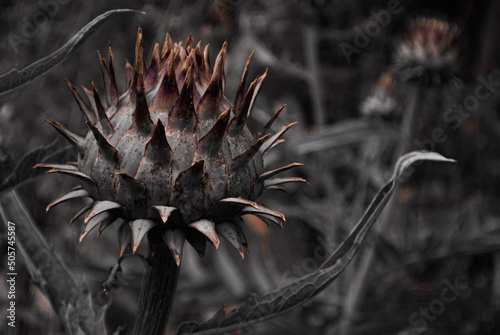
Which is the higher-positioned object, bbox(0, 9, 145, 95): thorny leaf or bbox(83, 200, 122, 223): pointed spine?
bbox(0, 9, 145, 95): thorny leaf

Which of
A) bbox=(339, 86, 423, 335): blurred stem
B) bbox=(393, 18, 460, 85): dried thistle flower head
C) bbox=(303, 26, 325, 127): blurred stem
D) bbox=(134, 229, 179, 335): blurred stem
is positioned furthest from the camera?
bbox=(303, 26, 325, 127): blurred stem

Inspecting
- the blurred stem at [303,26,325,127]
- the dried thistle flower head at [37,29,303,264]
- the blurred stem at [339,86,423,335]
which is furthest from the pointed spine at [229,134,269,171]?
the blurred stem at [303,26,325,127]

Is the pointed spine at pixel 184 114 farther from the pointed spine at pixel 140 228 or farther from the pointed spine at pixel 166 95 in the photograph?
the pointed spine at pixel 140 228

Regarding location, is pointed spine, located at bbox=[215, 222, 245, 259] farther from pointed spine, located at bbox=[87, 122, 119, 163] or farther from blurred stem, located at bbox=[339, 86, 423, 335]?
blurred stem, located at bbox=[339, 86, 423, 335]

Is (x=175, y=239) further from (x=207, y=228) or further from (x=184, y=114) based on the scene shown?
(x=184, y=114)

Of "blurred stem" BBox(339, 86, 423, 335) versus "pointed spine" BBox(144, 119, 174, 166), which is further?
"blurred stem" BBox(339, 86, 423, 335)

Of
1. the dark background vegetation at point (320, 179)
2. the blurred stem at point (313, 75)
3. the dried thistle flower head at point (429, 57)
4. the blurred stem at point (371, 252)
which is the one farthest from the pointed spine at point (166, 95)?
the blurred stem at point (313, 75)

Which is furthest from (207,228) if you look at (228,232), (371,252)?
(371,252)
